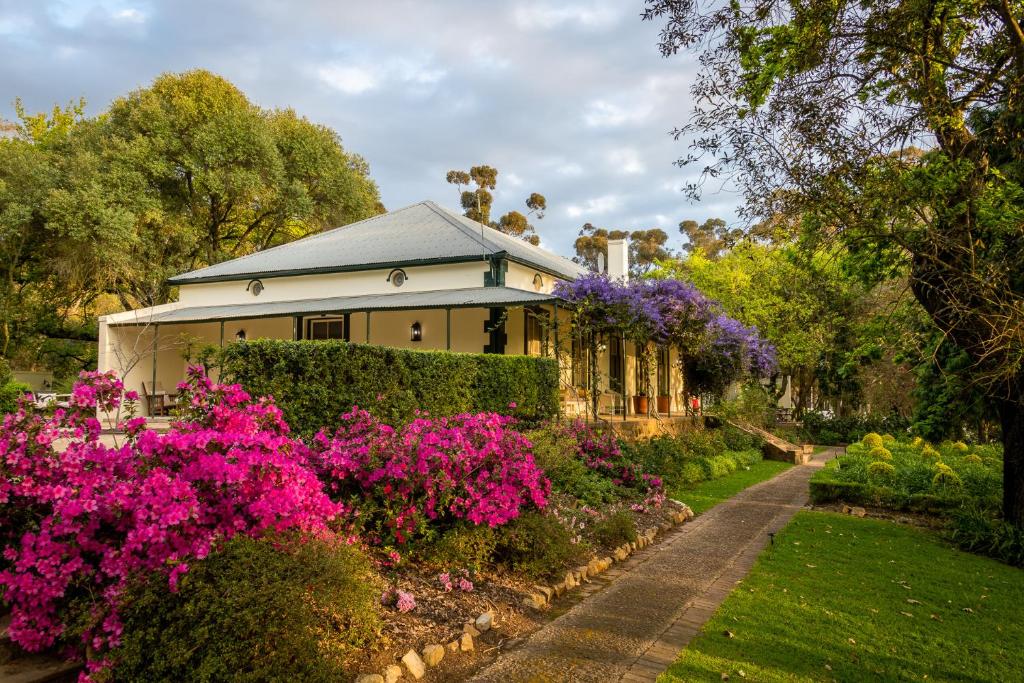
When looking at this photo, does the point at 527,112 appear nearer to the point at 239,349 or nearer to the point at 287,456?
the point at 239,349

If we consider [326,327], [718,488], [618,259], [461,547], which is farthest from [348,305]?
[461,547]

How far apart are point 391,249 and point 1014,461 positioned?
1599 cm

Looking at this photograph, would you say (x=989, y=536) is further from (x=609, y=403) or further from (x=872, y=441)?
(x=609, y=403)

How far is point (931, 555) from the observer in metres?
7.25

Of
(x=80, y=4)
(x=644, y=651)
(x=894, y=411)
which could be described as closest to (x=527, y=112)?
(x=80, y=4)

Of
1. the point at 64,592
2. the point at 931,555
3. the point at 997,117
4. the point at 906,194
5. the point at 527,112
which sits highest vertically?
the point at 527,112

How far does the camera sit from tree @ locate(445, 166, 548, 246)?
128ft

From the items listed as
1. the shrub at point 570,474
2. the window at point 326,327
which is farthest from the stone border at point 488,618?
the window at point 326,327

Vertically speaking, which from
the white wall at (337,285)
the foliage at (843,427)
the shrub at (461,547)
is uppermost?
the white wall at (337,285)

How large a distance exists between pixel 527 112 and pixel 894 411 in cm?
1914

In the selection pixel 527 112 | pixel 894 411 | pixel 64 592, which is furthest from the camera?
pixel 894 411

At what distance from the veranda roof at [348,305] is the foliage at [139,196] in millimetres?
5730

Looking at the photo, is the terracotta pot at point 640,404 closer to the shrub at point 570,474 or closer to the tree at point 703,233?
the shrub at point 570,474

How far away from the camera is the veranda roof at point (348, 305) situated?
15.3m
